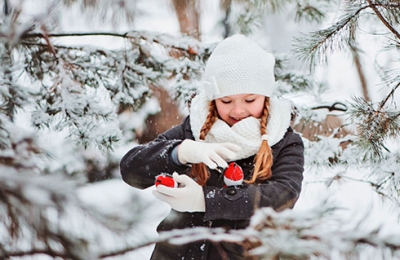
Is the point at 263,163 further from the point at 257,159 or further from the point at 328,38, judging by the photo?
the point at 328,38

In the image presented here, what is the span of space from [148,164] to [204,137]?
0.13m

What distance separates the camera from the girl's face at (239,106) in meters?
1.09

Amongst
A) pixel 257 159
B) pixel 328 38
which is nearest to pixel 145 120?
pixel 328 38

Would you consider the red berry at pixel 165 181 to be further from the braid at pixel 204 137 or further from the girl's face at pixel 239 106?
the girl's face at pixel 239 106

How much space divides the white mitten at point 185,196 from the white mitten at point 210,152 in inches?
1.8

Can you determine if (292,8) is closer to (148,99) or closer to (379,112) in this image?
(148,99)

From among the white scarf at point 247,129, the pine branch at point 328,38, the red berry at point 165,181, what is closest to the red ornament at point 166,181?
the red berry at point 165,181

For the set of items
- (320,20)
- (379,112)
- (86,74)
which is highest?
(320,20)

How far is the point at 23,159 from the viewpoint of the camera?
557 millimetres

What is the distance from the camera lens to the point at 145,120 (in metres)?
2.17

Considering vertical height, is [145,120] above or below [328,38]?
below

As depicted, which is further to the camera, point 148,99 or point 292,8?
point 292,8

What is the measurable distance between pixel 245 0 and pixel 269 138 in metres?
1.44

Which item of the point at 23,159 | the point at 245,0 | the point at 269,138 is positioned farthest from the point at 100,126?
the point at 23,159
